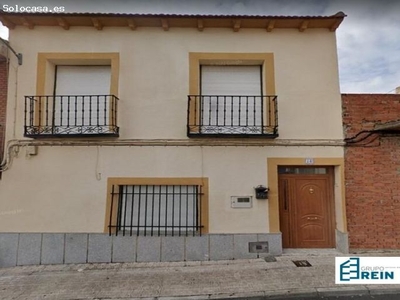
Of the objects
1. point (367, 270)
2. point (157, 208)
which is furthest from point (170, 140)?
point (367, 270)

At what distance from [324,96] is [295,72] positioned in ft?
2.97

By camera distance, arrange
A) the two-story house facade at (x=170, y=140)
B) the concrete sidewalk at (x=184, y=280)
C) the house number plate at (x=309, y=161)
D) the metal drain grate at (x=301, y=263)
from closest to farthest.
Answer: the concrete sidewalk at (x=184, y=280), the metal drain grate at (x=301, y=263), the two-story house facade at (x=170, y=140), the house number plate at (x=309, y=161)

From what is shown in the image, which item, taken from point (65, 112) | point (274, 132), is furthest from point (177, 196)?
point (65, 112)

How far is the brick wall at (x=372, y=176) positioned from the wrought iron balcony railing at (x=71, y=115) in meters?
5.61

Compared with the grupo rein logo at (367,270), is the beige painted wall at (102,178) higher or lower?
higher

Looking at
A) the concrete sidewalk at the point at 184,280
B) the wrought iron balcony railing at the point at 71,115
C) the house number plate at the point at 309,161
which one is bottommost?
the concrete sidewalk at the point at 184,280

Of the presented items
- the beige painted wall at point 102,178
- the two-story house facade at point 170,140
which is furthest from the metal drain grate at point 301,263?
the beige painted wall at point 102,178

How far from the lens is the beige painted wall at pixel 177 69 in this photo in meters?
5.57

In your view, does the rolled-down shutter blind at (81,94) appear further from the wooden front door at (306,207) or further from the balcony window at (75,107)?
the wooden front door at (306,207)

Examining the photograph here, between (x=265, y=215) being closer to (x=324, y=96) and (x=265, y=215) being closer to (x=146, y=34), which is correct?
(x=324, y=96)

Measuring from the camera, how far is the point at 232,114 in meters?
5.77

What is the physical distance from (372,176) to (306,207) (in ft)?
5.45

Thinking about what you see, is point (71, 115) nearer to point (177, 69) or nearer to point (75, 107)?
point (75, 107)

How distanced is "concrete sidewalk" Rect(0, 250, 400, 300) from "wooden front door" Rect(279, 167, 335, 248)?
397 mm
